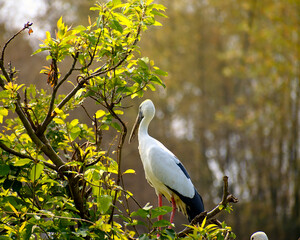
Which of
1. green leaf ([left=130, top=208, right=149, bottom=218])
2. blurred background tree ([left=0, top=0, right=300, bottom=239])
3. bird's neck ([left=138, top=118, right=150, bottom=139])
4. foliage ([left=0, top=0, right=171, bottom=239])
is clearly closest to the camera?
green leaf ([left=130, top=208, right=149, bottom=218])

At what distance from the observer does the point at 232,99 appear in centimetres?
2448

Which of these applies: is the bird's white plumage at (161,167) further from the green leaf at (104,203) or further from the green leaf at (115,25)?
the green leaf at (104,203)

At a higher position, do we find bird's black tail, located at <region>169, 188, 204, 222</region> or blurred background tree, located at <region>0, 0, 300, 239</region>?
blurred background tree, located at <region>0, 0, 300, 239</region>

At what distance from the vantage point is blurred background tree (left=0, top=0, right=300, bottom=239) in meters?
19.3

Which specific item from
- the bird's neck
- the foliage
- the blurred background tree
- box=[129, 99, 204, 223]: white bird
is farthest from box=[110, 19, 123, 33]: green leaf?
the blurred background tree

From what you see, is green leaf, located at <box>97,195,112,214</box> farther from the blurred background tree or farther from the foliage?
the blurred background tree

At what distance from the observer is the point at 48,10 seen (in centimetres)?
2030

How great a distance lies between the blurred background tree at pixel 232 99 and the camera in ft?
63.3

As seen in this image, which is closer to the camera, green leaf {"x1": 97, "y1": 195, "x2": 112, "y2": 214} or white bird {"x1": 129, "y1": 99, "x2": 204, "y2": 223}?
green leaf {"x1": 97, "y1": 195, "x2": 112, "y2": 214}

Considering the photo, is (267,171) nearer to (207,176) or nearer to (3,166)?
(207,176)

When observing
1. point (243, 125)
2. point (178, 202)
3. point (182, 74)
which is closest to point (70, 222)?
point (178, 202)

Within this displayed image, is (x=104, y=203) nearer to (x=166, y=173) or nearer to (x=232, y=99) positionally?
(x=166, y=173)

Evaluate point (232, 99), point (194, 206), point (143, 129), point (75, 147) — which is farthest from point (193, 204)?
point (232, 99)

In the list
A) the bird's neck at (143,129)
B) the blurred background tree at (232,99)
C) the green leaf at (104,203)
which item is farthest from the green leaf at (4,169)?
the blurred background tree at (232,99)
